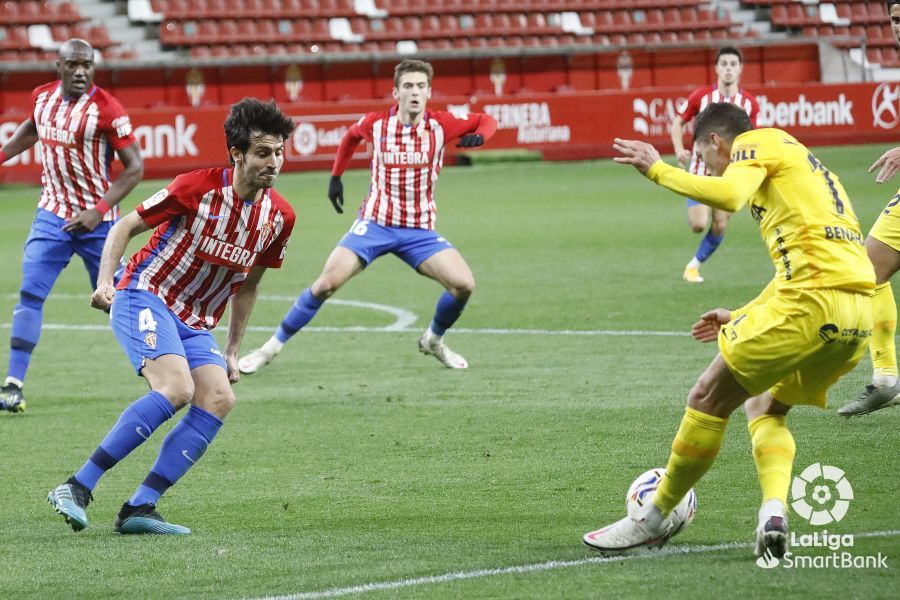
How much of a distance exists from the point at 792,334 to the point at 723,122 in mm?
823

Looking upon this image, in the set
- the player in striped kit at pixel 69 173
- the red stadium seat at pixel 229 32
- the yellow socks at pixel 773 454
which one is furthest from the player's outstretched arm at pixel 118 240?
the red stadium seat at pixel 229 32

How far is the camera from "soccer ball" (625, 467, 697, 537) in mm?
5180

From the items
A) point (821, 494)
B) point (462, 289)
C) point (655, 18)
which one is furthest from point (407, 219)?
point (655, 18)

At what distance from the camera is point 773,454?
16.6 feet

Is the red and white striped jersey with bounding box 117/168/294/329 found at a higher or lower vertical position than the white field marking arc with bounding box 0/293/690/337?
higher

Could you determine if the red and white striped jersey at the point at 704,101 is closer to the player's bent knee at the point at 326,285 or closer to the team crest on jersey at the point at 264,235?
the player's bent knee at the point at 326,285

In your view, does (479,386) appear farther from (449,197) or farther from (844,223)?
(449,197)

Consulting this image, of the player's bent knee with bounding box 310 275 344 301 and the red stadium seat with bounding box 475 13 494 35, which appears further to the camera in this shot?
the red stadium seat with bounding box 475 13 494 35

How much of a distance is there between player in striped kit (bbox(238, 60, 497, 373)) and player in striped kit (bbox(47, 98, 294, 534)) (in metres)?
3.68

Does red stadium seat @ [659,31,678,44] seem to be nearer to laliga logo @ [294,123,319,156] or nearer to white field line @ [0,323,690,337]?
laliga logo @ [294,123,319,156]

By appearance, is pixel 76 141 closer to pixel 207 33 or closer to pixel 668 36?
pixel 207 33

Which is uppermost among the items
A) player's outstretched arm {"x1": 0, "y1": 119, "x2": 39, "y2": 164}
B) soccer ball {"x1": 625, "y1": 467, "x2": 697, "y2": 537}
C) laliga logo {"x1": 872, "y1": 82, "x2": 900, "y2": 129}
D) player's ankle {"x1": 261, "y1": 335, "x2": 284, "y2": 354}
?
player's outstretched arm {"x1": 0, "y1": 119, "x2": 39, "y2": 164}

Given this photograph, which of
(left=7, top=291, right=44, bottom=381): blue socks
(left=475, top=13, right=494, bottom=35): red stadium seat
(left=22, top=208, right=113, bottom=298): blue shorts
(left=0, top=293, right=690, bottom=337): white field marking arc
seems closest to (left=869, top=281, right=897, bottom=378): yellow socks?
(left=0, top=293, right=690, bottom=337): white field marking arc

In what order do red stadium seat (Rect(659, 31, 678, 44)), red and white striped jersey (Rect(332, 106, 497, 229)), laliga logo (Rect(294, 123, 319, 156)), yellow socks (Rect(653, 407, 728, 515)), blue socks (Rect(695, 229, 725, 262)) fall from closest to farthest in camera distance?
1. yellow socks (Rect(653, 407, 728, 515))
2. red and white striped jersey (Rect(332, 106, 497, 229))
3. blue socks (Rect(695, 229, 725, 262))
4. laliga logo (Rect(294, 123, 319, 156))
5. red stadium seat (Rect(659, 31, 678, 44))
